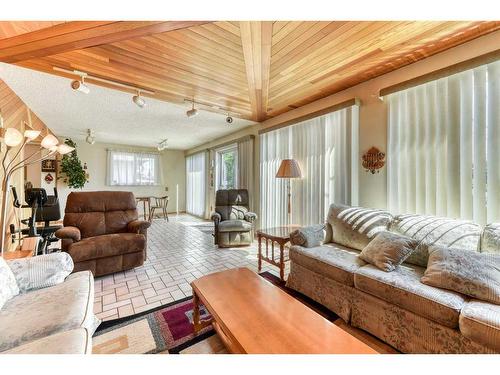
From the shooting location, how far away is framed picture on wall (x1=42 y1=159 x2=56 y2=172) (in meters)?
5.30

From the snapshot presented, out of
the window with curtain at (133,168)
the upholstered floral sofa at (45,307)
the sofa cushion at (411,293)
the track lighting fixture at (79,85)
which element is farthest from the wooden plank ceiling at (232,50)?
the window with curtain at (133,168)

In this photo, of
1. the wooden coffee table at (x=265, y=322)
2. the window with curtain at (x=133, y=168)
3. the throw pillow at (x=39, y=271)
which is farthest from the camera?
the window with curtain at (x=133, y=168)

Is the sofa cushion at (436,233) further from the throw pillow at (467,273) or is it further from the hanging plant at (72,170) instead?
the hanging plant at (72,170)

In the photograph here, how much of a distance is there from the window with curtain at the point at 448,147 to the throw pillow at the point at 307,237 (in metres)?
0.89

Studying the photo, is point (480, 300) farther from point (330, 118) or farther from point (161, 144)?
point (161, 144)

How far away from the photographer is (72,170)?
5.50 metres

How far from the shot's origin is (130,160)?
6781 mm

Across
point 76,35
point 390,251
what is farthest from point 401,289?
point 76,35

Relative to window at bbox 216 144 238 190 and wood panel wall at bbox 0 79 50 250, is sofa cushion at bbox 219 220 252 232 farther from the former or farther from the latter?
wood panel wall at bbox 0 79 50 250

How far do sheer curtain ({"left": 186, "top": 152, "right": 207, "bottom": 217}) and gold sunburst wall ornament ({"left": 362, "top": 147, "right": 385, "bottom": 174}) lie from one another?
4959mm

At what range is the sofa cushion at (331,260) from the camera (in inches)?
68.1

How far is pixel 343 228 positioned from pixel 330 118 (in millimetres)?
1600

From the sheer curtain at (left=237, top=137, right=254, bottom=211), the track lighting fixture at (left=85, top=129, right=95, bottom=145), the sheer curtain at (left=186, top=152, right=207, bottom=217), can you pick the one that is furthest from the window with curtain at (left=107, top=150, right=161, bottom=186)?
the sheer curtain at (left=237, top=137, right=254, bottom=211)

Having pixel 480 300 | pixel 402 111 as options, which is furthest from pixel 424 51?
pixel 480 300
